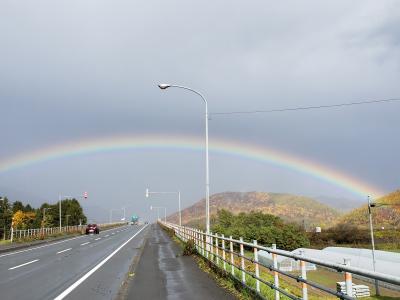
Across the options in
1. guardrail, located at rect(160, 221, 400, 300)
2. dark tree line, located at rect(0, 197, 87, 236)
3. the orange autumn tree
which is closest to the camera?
guardrail, located at rect(160, 221, 400, 300)

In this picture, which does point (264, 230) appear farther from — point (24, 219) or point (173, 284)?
point (24, 219)

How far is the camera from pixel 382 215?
112m

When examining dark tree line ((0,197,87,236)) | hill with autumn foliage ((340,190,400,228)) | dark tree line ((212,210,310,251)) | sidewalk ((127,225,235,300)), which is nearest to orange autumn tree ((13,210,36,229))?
dark tree line ((0,197,87,236))

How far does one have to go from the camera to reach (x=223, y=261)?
14.5 meters

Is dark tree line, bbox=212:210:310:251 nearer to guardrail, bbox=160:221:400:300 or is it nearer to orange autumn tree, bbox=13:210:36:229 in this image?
guardrail, bbox=160:221:400:300

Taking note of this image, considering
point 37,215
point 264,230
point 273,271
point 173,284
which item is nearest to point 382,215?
point 264,230

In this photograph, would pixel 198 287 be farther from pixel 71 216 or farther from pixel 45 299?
pixel 71 216

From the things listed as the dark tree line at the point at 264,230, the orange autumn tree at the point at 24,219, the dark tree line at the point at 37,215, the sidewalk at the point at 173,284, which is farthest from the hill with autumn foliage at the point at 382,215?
the sidewalk at the point at 173,284

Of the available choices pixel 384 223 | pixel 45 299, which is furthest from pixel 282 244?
pixel 45 299

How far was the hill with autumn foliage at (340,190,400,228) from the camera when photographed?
4183 inches

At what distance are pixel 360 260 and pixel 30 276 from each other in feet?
110

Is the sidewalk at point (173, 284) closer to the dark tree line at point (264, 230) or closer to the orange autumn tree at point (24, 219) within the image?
the dark tree line at point (264, 230)

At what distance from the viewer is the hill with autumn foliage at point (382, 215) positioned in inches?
4183

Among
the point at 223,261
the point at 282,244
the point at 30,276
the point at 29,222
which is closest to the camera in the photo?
the point at 223,261
